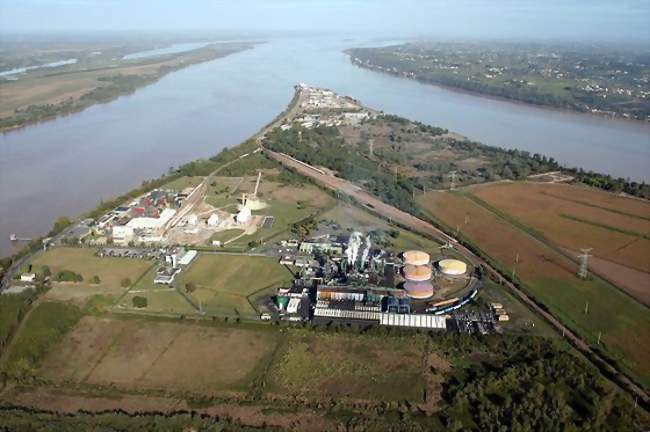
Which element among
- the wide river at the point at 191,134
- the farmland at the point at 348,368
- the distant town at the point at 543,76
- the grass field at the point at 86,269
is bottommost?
the farmland at the point at 348,368

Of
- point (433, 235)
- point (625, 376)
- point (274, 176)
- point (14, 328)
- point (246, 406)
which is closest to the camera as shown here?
point (246, 406)

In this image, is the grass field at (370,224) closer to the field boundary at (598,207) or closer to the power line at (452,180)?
the power line at (452,180)

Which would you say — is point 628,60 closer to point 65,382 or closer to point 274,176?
point 274,176

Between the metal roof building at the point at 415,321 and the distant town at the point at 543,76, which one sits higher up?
the distant town at the point at 543,76

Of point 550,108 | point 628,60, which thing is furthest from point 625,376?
point 628,60

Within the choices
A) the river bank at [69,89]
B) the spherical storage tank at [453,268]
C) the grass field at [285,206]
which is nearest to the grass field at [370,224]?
the grass field at [285,206]

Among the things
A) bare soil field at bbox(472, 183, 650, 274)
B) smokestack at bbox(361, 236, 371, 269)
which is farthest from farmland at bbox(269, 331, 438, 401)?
bare soil field at bbox(472, 183, 650, 274)

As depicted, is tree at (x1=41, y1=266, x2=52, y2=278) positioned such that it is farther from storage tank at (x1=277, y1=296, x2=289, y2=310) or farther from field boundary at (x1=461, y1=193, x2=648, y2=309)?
field boundary at (x1=461, y1=193, x2=648, y2=309)
